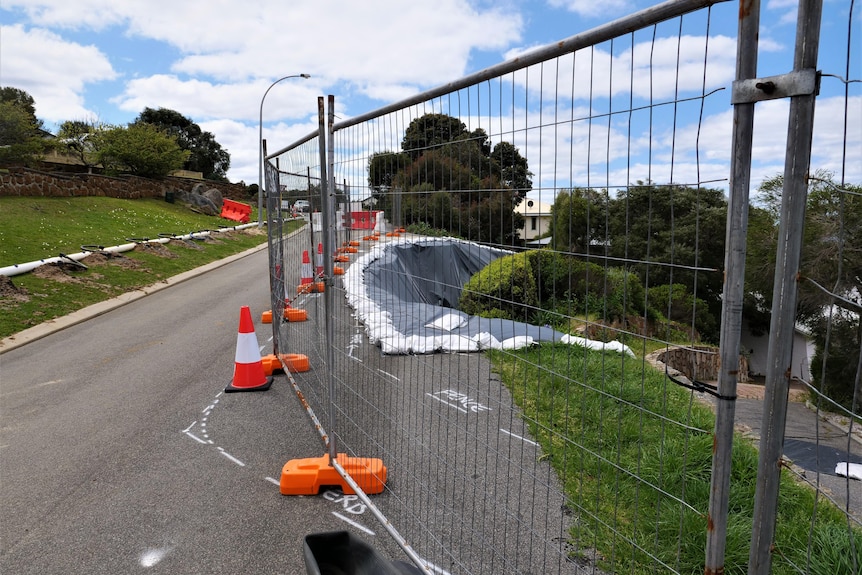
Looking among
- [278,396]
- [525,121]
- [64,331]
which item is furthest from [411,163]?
[64,331]

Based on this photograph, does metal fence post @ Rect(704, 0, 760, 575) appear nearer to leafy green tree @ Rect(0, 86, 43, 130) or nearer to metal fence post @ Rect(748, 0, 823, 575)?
metal fence post @ Rect(748, 0, 823, 575)

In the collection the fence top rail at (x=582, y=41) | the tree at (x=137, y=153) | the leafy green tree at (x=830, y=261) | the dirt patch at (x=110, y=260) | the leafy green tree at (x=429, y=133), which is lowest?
the dirt patch at (x=110, y=260)

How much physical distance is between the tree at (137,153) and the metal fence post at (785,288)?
42.4m

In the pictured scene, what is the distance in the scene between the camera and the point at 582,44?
1.89 m

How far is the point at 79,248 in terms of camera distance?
608 inches

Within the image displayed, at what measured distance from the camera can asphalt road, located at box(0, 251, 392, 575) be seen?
339 centimetres

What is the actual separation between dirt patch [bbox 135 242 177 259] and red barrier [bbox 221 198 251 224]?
1922 cm

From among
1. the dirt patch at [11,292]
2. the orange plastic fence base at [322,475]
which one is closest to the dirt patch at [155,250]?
the dirt patch at [11,292]

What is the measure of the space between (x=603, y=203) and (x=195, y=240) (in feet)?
73.0

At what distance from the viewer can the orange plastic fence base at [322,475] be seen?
12.7ft

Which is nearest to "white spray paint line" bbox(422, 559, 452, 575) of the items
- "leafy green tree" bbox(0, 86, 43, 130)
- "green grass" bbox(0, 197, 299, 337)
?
"green grass" bbox(0, 197, 299, 337)

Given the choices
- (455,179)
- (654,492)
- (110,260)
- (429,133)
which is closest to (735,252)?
(455,179)

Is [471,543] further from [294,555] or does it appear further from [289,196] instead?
[289,196]

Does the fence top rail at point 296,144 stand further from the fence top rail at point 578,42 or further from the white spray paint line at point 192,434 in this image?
the white spray paint line at point 192,434
